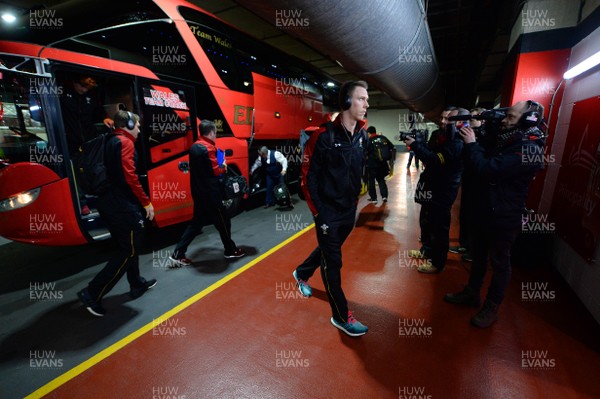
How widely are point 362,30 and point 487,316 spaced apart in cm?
290

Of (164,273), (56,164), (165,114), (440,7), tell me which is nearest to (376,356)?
(164,273)

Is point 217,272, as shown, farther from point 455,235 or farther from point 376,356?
point 455,235

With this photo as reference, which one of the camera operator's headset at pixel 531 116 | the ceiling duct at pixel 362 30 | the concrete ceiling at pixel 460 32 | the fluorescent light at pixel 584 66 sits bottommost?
the camera operator's headset at pixel 531 116

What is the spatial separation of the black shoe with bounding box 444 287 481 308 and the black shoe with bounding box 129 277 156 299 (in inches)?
125

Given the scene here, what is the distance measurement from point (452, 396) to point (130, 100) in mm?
4694

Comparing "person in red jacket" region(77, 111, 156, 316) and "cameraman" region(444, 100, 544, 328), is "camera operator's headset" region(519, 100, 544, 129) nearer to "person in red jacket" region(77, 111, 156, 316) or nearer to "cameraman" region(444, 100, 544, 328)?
"cameraman" region(444, 100, 544, 328)

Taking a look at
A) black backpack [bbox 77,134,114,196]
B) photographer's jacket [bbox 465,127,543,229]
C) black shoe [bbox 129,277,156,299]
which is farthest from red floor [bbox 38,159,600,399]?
black backpack [bbox 77,134,114,196]

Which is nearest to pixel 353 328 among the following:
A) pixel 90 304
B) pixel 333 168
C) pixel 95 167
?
pixel 333 168

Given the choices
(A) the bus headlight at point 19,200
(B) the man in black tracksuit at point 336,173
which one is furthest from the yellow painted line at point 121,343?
(A) the bus headlight at point 19,200

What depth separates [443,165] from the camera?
2.79m

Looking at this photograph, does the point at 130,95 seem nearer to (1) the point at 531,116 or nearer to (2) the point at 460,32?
(1) the point at 531,116

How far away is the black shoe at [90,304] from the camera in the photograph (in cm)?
244

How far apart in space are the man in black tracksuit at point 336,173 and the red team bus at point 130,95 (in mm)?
2735

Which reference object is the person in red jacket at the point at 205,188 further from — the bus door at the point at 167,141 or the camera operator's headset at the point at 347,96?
the camera operator's headset at the point at 347,96
